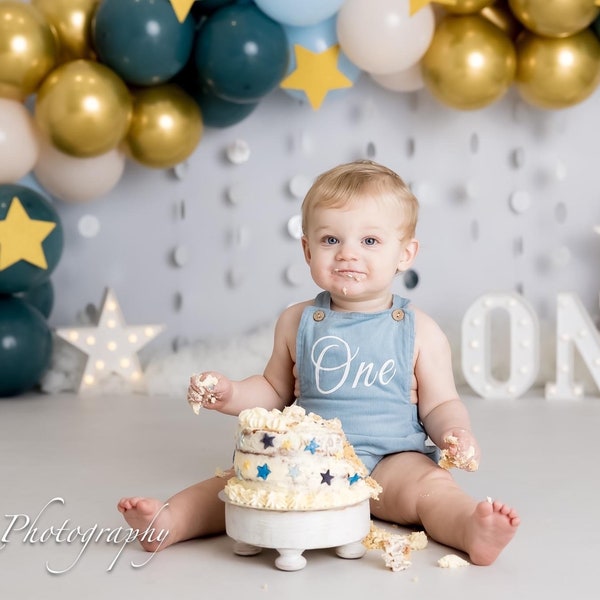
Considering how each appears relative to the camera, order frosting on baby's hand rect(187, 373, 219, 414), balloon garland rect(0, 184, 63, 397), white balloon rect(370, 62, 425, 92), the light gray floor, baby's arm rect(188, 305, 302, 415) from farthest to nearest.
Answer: white balloon rect(370, 62, 425, 92) → balloon garland rect(0, 184, 63, 397) → baby's arm rect(188, 305, 302, 415) → frosting on baby's hand rect(187, 373, 219, 414) → the light gray floor

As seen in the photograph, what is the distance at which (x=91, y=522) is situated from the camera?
4.79 feet

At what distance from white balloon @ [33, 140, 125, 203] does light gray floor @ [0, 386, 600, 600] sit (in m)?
0.54

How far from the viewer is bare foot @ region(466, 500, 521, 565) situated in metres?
1.19

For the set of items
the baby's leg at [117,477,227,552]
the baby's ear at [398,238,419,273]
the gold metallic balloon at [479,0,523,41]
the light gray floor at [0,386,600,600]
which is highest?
the gold metallic balloon at [479,0,523,41]

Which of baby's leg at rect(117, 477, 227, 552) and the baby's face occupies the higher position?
the baby's face

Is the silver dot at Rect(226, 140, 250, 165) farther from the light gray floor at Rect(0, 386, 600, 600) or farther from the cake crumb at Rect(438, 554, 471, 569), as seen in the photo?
the cake crumb at Rect(438, 554, 471, 569)

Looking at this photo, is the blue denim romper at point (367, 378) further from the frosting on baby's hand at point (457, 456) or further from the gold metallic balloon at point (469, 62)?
the gold metallic balloon at point (469, 62)

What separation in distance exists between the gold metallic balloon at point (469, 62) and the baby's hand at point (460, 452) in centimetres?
137

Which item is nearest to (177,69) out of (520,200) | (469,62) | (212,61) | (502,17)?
(212,61)

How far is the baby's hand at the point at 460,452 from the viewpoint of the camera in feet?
4.27

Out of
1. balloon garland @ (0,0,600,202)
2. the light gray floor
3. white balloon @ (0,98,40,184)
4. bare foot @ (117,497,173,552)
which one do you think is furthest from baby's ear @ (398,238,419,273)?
white balloon @ (0,98,40,184)

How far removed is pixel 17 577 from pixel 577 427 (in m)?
1.36

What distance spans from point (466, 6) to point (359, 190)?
4.07ft

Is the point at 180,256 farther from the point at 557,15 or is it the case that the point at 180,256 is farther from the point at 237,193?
the point at 557,15
